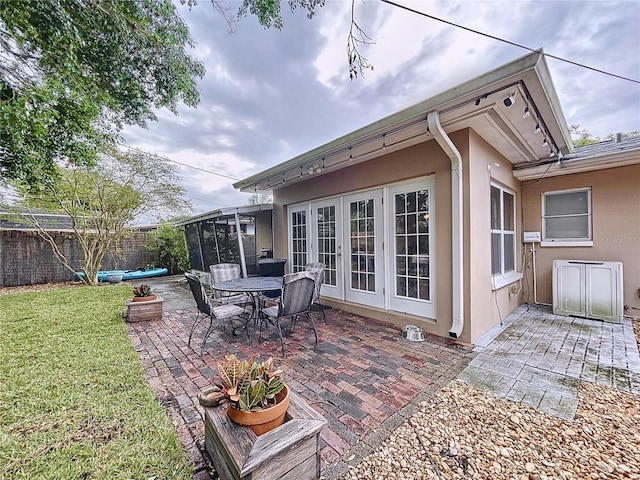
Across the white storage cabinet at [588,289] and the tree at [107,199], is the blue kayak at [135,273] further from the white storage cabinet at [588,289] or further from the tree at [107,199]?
the white storage cabinet at [588,289]

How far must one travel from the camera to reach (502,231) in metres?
4.45

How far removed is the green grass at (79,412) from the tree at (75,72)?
2.07m

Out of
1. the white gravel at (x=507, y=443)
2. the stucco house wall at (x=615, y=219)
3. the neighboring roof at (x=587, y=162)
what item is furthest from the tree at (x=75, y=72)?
the stucco house wall at (x=615, y=219)

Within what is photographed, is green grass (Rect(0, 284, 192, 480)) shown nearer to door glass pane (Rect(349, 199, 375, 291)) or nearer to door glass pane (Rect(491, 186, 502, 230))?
door glass pane (Rect(349, 199, 375, 291))

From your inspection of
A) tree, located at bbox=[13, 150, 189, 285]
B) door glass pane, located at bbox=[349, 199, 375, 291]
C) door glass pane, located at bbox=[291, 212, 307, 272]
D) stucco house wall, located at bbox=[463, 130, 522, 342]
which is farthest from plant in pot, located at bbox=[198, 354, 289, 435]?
tree, located at bbox=[13, 150, 189, 285]

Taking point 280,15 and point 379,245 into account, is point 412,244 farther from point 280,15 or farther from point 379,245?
point 280,15

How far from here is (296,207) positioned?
6227 millimetres

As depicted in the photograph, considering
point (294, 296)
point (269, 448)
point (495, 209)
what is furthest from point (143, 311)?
point (495, 209)

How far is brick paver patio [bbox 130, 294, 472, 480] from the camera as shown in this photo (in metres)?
1.82

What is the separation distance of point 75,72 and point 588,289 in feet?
25.8

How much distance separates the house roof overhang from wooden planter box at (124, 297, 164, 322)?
3.44 metres

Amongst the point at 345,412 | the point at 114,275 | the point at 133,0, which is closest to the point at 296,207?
the point at 133,0

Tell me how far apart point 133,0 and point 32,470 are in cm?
464

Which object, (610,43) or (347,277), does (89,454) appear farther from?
(610,43)
